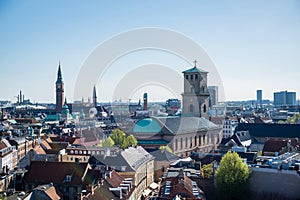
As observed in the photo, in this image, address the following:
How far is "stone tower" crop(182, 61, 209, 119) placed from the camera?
60156mm

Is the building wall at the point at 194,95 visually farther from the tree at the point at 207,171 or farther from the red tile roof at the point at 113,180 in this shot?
the red tile roof at the point at 113,180

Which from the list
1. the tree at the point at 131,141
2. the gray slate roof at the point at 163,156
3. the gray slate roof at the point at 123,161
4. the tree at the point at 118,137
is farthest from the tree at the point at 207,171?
the tree at the point at 118,137

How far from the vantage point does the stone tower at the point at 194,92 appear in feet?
197

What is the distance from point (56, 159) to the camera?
129ft

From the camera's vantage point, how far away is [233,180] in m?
28.5

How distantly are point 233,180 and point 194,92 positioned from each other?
106ft

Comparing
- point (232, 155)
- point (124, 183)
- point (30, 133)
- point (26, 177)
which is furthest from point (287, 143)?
point (30, 133)

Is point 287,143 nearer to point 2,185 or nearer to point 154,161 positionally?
point 154,161

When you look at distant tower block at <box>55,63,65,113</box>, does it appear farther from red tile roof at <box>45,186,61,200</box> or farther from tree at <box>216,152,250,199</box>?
tree at <box>216,152,250,199</box>

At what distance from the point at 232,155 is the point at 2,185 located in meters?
17.5

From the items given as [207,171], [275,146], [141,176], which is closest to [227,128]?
[275,146]

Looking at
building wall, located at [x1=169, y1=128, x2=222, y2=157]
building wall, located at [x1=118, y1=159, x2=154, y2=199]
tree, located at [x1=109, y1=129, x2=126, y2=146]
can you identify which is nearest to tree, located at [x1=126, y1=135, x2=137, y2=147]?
tree, located at [x1=109, y1=129, x2=126, y2=146]

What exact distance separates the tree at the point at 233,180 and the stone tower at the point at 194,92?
30.8m

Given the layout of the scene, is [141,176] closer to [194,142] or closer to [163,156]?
[163,156]
